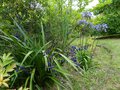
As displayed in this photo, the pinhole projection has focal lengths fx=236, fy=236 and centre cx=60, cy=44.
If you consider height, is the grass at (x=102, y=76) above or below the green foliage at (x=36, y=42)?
below

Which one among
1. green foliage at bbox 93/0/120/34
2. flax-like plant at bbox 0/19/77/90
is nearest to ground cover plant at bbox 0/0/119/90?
flax-like plant at bbox 0/19/77/90

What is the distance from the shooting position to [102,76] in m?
3.64

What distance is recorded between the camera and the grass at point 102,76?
11.0 feet

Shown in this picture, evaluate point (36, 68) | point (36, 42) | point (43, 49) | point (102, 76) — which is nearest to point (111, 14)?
point (102, 76)

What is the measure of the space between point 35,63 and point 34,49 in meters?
0.19

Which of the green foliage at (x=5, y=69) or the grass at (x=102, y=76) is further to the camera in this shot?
the grass at (x=102, y=76)

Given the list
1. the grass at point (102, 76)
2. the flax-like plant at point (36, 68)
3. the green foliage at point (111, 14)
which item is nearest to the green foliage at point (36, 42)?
the flax-like plant at point (36, 68)

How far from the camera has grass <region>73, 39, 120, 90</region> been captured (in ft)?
11.0

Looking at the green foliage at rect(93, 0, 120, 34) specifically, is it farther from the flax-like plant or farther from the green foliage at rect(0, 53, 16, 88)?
the green foliage at rect(0, 53, 16, 88)

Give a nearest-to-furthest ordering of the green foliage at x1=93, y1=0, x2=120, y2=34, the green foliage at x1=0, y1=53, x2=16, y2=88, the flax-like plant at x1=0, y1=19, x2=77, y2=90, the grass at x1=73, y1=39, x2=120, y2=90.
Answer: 1. the green foliage at x1=0, y1=53, x2=16, y2=88
2. the flax-like plant at x1=0, y1=19, x2=77, y2=90
3. the grass at x1=73, y1=39, x2=120, y2=90
4. the green foliage at x1=93, y1=0, x2=120, y2=34

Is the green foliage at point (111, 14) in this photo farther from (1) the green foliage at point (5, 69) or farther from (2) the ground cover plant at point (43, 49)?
(1) the green foliage at point (5, 69)

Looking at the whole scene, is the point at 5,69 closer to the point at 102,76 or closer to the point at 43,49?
the point at 43,49

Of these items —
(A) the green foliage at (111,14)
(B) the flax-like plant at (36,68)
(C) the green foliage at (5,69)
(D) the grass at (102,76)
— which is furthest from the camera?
(A) the green foliage at (111,14)

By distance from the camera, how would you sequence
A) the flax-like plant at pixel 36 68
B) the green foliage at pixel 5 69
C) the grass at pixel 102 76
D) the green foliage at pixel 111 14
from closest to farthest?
the green foliage at pixel 5 69 → the flax-like plant at pixel 36 68 → the grass at pixel 102 76 → the green foliage at pixel 111 14
